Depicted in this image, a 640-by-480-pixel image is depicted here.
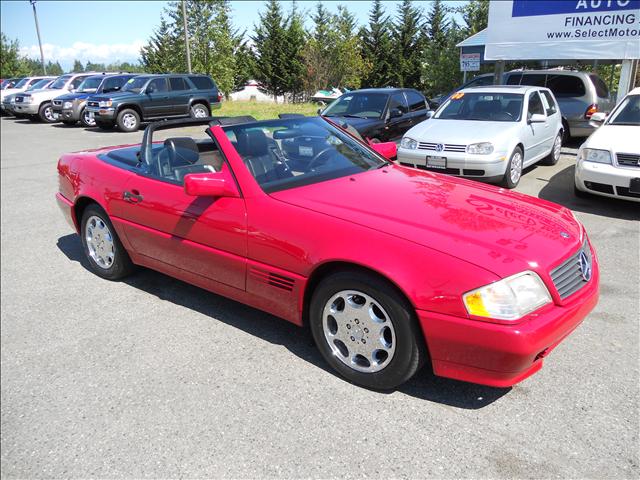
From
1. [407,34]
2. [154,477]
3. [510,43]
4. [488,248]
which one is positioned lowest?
[154,477]

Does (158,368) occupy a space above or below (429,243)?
below

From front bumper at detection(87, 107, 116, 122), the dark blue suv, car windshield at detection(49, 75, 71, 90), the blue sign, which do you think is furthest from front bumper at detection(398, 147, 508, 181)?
car windshield at detection(49, 75, 71, 90)

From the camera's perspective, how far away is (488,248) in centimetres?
265

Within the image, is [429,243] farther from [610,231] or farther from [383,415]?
[610,231]

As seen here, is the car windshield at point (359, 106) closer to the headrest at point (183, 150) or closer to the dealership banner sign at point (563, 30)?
the dealership banner sign at point (563, 30)

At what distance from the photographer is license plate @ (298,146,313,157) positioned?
12.4 feet

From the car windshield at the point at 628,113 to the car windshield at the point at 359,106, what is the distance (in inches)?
165

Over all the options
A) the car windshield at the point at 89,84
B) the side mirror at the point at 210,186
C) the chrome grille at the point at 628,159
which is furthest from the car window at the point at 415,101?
the car windshield at the point at 89,84

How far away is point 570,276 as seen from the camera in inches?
111

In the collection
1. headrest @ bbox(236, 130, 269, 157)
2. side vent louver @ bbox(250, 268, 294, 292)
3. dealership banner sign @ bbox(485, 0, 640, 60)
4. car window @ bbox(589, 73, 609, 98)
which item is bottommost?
side vent louver @ bbox(250, 268, 294, 292)

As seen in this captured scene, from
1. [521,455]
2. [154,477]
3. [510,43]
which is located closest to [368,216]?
[521,455]

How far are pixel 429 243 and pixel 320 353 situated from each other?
3.64ft

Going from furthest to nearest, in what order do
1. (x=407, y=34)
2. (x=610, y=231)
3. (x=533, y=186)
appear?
1. (x=407, y=34)
2. (x=533, y=186)
3. (x=610, y=231)

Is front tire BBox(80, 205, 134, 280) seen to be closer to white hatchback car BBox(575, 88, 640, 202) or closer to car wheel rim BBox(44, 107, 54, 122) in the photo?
white hatchback car BBox(575, 88, 640, 202)
